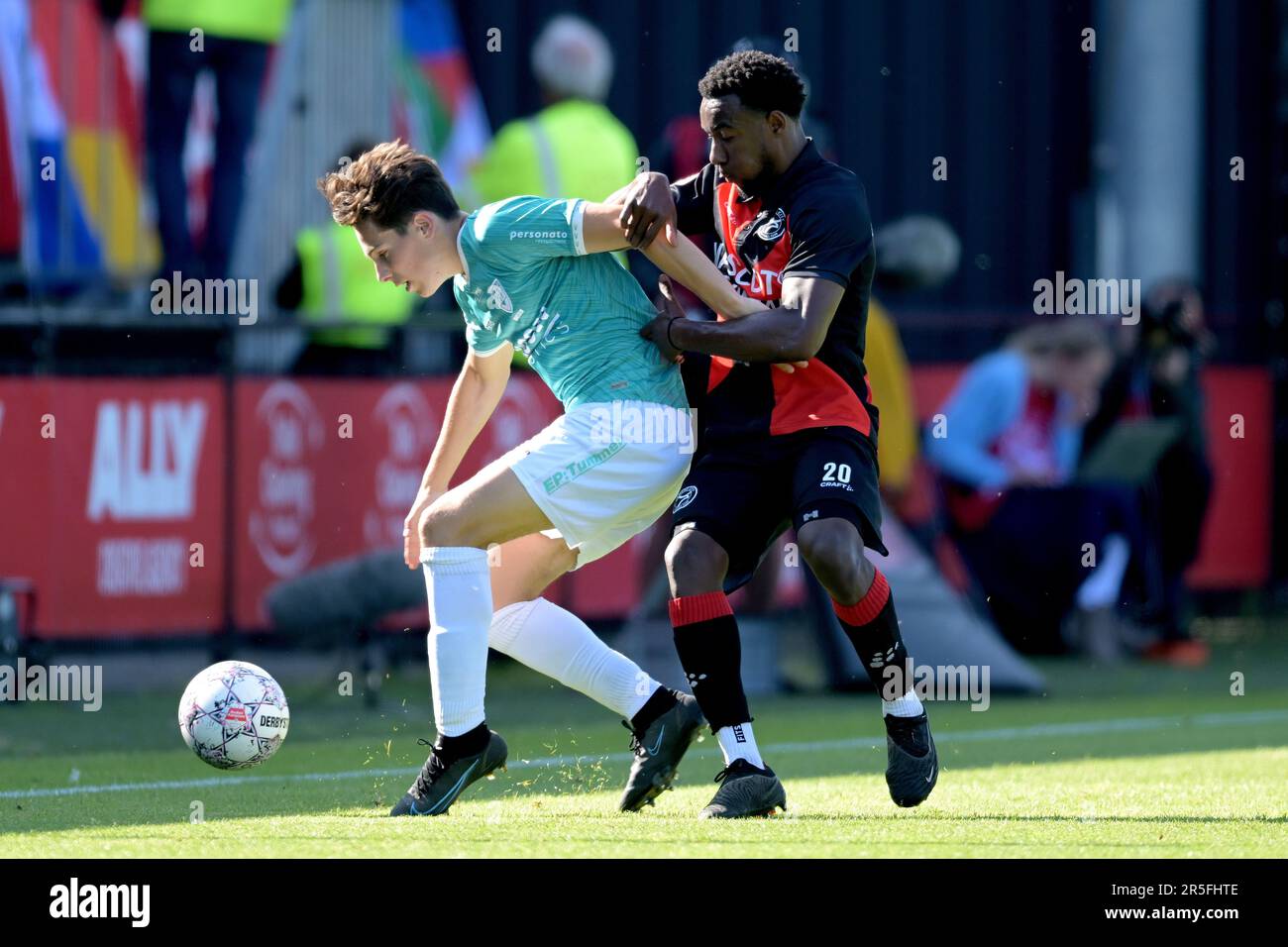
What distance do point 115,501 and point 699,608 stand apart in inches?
188

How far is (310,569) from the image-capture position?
10.8 m

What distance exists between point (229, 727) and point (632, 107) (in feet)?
28.6

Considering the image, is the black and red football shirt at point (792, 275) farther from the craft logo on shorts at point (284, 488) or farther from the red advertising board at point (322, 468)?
the craft logo on shorts at point (284, 488)

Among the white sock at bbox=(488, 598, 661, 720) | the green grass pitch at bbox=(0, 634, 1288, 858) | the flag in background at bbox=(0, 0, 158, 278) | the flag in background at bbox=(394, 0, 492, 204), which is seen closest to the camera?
the green grass pitch at bbox=(0, 634, 1288, 858)

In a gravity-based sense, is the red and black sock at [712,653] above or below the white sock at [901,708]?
above

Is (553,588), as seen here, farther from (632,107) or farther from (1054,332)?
(632,107)

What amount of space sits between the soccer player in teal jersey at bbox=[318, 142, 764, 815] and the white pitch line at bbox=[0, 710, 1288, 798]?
1.32 meters

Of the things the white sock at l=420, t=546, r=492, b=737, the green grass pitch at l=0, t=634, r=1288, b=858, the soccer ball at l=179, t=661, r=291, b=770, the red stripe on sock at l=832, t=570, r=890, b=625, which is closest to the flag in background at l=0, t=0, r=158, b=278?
the green grass pitch at l=0, t=634, r=1288, b=858

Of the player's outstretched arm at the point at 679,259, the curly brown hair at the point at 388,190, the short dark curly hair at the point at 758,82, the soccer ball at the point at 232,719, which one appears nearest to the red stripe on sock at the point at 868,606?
the player's outstretched arm at the point at 679,259

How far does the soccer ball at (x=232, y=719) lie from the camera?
6.55 m

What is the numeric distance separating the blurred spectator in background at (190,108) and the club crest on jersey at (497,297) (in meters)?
5.55

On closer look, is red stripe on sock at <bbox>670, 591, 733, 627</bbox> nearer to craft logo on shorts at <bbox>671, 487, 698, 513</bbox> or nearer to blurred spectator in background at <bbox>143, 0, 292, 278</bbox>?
craft logo on shorts at <bbox>671, 487, 698, 513</bbox>

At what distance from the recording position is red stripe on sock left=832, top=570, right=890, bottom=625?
6.21 meters

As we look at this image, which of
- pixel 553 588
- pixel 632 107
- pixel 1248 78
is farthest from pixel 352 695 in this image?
pixel 1248 78
